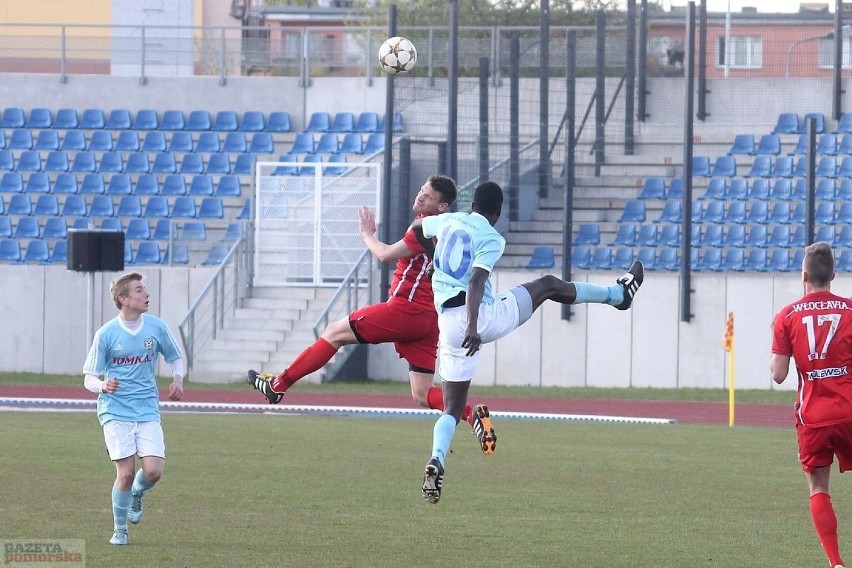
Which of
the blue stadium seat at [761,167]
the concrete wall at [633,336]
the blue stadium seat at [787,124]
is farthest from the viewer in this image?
the blue stadium seat at [787,124]

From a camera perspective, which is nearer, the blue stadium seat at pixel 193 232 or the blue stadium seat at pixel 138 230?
the blue stadium seat at pixel 193 232

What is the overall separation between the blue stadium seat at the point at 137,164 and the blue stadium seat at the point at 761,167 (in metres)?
12.0

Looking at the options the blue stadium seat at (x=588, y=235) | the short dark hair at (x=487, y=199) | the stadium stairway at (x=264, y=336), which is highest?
the short dark hair at (x=487, y=199)

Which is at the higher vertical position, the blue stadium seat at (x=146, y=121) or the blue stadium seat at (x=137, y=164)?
the blue stadium seat at (x=146, y=121)

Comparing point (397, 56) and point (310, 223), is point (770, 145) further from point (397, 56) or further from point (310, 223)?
point (397, 56)

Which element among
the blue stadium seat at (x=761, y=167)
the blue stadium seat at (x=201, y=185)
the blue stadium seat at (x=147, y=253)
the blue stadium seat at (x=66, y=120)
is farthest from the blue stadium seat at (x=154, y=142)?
the blue stadium seat at (x=761, y=167)

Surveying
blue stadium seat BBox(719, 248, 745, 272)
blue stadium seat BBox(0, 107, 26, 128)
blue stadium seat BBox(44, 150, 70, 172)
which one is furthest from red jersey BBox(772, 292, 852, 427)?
blue stadium seat BBox(0, 107, 26, 128)

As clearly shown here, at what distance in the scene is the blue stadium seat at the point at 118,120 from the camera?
30484mm

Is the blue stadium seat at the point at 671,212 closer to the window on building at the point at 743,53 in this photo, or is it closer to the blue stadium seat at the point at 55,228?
the window on building at the point at 743,53

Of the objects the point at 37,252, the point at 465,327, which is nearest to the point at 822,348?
the point at 465,327

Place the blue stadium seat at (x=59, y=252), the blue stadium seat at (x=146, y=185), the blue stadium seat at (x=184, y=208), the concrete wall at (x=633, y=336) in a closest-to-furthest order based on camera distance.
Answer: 1. the concrete wall at (x=633, y=336)
2. the blue stadium seat at (x=59, y=252)
3. the blue stadium seat at (x=184, y=208)
4. the blue stadium seat at (x=146, y=185)

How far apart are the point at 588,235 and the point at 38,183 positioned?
11332mm

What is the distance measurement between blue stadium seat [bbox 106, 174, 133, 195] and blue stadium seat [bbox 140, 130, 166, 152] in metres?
1.02

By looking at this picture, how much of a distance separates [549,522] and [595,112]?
16.3m
